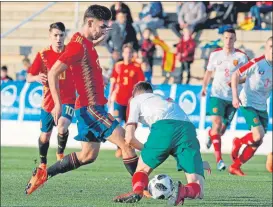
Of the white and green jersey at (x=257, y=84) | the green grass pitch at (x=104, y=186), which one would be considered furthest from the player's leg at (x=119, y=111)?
the white and green jersey at (x=257, y=84)

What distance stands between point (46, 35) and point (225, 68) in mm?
12673

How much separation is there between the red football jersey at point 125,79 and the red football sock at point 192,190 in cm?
943

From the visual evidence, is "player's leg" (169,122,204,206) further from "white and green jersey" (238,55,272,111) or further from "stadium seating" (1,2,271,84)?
"stadium seating" (1,2,271,84)

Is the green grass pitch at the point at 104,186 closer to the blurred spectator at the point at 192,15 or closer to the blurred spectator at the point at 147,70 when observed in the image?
the blurred spectator at the point at 147,70

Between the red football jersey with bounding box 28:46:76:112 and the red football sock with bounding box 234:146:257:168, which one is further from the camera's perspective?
the red football sock with bounding box 234:146:257:168

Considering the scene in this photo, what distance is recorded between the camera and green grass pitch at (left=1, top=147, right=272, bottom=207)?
1129 cm

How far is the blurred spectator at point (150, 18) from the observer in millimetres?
26344

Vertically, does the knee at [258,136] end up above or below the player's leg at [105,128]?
below

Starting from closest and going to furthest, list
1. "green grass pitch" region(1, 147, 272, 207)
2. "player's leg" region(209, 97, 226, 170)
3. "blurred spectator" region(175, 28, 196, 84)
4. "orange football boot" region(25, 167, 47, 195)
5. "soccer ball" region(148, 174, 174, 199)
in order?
"soccer ball" region(148, 174, 174, 199) → "green grass pitch" region(1, 147, 272, 207) → "orange football boot" region(25, 167, 47, 195) → "player's leg" region(209, 97, 226, 170) → "blurred spectator" region(175, 28, 196, 84)

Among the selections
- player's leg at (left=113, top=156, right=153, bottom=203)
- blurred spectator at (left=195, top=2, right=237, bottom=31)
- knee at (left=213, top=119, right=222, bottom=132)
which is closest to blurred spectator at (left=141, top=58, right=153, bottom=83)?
blurred spectator at (left=195, top=2, right=237, bottom=31)

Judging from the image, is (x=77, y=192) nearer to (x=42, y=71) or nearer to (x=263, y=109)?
(x=42, y=71)

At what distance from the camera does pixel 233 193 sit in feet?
40.9

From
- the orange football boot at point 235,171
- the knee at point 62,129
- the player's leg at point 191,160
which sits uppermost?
the player's leg at point 191,160

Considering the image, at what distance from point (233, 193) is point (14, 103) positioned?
1170 cm
